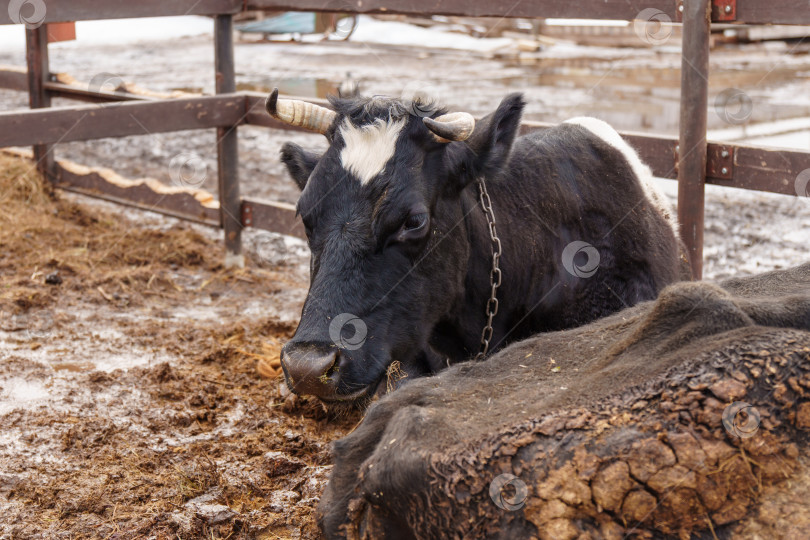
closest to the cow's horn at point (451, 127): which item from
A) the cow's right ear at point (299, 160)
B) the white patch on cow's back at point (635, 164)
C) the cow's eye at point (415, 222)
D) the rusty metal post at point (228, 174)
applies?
the cow's eye at point (415, 222)

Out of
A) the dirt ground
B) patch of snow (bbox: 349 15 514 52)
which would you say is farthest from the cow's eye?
patch of snow (bbox: 349 15 514 52)

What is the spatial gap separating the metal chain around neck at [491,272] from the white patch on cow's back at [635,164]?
0.94m

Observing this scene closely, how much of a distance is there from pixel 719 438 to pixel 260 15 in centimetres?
2598

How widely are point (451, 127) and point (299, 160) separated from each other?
914 millimetres

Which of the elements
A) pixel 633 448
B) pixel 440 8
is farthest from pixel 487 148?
pixel 440 8

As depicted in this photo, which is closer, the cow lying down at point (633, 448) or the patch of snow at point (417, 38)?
the cow lying down at point (633, 448)

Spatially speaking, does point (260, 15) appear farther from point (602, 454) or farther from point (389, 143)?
point (602, 454)

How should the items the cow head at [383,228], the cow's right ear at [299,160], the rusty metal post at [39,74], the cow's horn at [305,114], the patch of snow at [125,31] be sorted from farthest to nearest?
the patch of snow at [125,31]
the rusty metal post at [39,74]
the cow's right ear at [299,160]
the cow's horn at [305,114]
the cow head at [383,228]

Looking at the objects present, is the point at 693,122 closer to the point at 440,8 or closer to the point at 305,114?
the point at 440,8

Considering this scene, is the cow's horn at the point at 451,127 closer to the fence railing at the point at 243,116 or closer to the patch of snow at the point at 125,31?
the fence railing at the point at 243,116

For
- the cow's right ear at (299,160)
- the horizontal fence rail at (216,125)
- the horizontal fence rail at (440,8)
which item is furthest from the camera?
the horizontal fence rail at (216,125)

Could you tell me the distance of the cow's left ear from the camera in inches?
144

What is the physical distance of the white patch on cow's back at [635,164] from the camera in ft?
14.8

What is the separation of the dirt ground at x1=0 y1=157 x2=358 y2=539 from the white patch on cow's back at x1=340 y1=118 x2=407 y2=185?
4.14ft
